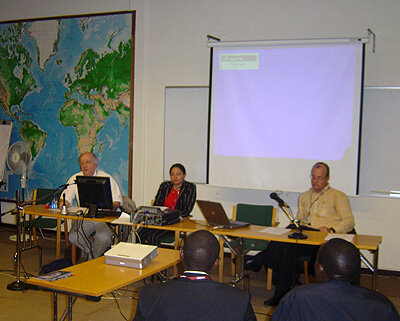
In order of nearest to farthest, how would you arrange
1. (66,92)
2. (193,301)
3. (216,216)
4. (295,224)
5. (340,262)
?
(193,301) < (340,262) < (295,224) < (216,216) < (66,92)

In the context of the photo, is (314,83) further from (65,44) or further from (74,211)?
(65,44)

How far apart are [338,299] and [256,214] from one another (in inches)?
136

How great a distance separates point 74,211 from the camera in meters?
5.14

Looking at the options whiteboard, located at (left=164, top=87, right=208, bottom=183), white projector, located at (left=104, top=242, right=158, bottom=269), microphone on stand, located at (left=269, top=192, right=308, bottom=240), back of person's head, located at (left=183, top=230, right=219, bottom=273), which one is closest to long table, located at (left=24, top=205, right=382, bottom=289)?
microphone on stand, located at (left=269, top=192, right=308, bottom=240)

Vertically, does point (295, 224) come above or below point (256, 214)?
above

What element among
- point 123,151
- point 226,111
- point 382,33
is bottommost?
point 123,151

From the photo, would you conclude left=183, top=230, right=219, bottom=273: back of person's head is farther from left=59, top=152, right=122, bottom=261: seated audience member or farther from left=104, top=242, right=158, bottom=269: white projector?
left=59, top=152, right=122, bottom=261: seated audience member

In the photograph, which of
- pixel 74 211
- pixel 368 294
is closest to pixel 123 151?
pixel 74 211

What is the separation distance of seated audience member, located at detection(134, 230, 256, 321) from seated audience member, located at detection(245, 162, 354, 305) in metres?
2.43

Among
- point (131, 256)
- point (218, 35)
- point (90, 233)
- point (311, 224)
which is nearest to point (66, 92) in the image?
point (218, 35)

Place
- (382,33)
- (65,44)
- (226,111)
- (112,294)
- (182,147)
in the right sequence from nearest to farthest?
1. (112,294)
2. (382,33)
3. (226,111)
4. (182,147)
5. (65,44)

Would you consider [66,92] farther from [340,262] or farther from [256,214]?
[340,262]

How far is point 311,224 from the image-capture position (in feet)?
16.1

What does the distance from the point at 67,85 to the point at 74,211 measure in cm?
283
